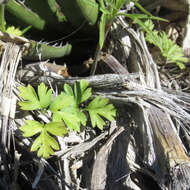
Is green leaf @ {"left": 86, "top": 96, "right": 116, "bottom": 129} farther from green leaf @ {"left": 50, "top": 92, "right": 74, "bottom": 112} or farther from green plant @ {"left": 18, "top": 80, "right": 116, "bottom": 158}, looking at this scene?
green leaf @ {"left": 50, "top": 92, "right": 74, "bottom": 112}

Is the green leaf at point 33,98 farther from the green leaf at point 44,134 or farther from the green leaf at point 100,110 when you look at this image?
the green leaf at point 100,110

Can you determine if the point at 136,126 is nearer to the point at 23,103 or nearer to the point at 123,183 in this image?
the point at 123,183

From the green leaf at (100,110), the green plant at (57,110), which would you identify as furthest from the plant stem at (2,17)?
the green leaf at (100,110)

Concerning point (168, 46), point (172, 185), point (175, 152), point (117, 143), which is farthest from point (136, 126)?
point (168, 46)

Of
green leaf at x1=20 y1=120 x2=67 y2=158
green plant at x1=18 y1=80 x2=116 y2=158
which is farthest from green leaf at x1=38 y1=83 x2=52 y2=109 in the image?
green leaf at x1=20 y1=120 x2=67 y2=158

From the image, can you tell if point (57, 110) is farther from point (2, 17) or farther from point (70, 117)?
point (2, 17)

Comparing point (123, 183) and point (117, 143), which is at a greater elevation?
point (117, 143)
